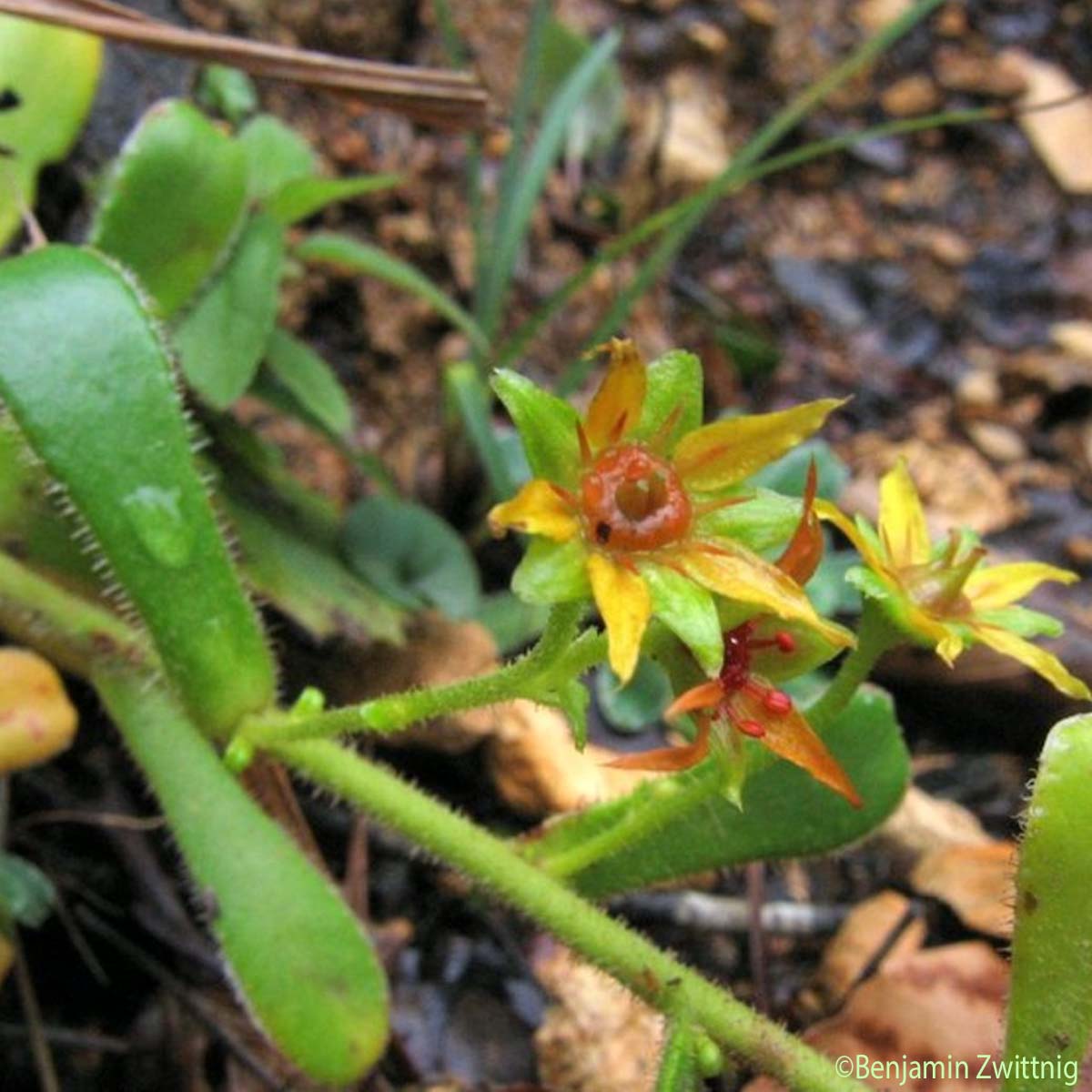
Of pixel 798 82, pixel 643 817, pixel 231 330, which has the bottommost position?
pixel 643 817

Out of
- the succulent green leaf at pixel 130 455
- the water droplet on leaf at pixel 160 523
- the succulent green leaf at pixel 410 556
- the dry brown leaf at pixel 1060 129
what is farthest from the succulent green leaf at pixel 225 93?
the dry brown leaf at pixel 1060 129

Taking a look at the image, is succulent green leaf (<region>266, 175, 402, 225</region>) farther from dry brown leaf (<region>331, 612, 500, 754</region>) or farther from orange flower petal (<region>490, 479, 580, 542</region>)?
orange flower petal (<region>490, 479, 580, 542</region>)

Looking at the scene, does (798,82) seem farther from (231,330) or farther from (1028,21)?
(231,330)

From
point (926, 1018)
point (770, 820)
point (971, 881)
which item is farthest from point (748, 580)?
point (971, 881)

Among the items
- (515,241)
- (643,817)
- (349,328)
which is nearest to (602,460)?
(643,817)

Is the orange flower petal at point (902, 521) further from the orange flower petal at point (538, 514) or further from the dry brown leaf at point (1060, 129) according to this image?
the dry brown leaf at point (1060, 129)

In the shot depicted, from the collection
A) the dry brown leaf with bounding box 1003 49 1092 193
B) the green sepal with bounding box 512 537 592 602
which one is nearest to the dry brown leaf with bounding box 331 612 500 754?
the green sepal with bounding box 512 537 592 602
